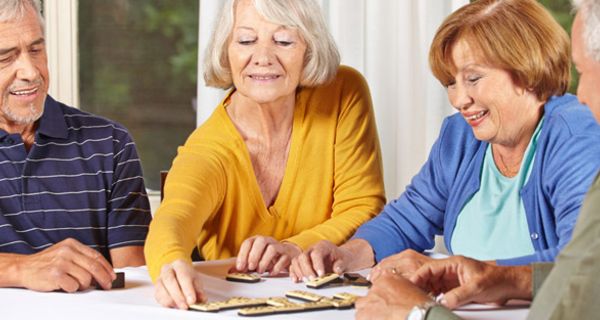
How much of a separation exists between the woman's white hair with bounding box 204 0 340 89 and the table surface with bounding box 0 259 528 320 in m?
0.74

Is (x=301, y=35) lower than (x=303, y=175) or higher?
higher

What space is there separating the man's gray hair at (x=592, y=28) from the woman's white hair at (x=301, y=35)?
1.33 m

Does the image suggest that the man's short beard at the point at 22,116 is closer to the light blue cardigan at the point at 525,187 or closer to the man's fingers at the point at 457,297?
the light blue cardigan at the point at 525,187

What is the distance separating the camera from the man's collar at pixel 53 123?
110 inches

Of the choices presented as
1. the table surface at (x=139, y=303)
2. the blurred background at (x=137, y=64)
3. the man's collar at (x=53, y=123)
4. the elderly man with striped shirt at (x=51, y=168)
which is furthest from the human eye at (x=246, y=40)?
the blurred background at (x=137, y=64)

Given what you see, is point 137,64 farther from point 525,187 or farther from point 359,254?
point 525,187

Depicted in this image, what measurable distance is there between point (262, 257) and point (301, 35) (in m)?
0.71

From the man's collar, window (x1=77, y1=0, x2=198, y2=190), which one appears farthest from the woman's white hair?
window (x1=77, y1=0, x2=198, y2=190)

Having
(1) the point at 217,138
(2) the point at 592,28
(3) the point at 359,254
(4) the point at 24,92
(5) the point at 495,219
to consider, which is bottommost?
(3) the point at 359,254

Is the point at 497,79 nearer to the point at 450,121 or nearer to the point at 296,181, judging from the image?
the point at 450,121

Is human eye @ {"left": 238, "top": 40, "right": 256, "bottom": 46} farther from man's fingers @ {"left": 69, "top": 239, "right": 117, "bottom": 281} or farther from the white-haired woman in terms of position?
man's fingers @ {"left": 69, "top": 239, "right": 117, "bottom": 281}

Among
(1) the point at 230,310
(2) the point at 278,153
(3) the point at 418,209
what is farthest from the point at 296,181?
(1) the point at 230,310

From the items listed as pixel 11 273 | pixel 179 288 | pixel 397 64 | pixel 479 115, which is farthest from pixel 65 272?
pixel 397 64

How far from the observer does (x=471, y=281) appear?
210 cm
